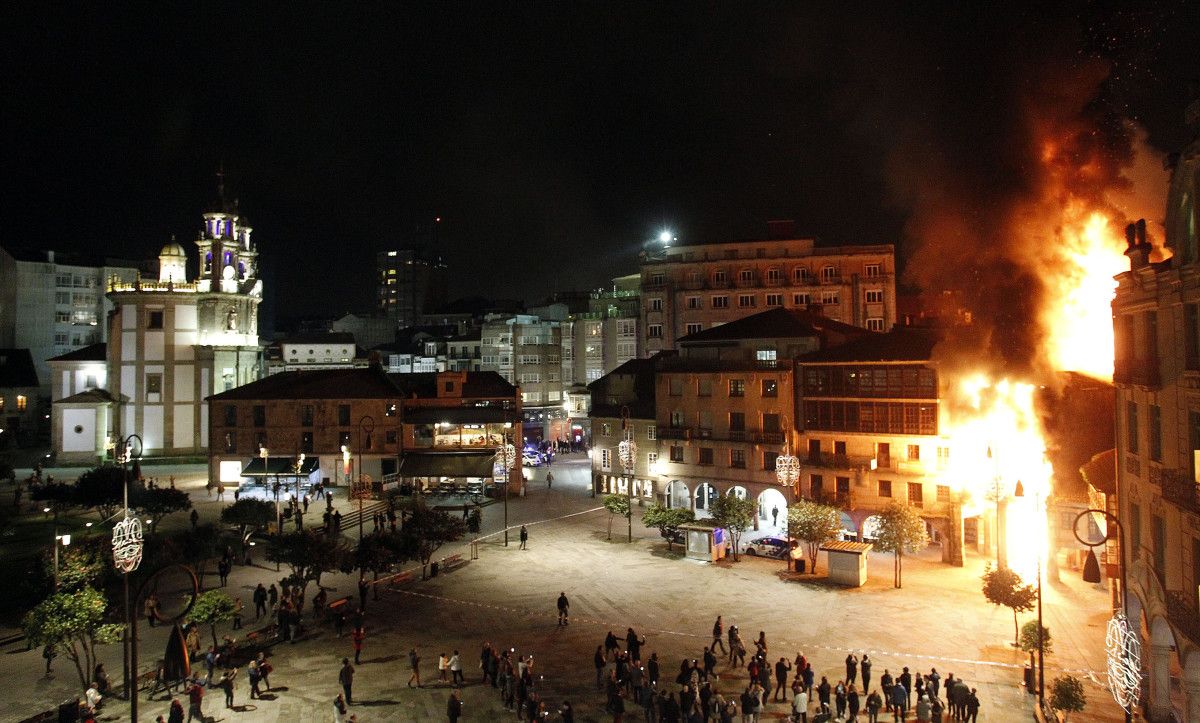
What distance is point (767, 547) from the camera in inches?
1566

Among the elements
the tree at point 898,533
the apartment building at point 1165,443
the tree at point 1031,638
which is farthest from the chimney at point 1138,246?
the tree at point 898,533

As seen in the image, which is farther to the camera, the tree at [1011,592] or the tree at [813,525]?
the tree at [813,525]

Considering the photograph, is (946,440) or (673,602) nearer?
(673,602)

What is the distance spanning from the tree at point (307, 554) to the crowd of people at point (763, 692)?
12.5 m

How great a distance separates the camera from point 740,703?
2125cm

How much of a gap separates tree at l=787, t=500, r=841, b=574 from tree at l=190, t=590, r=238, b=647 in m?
25.3

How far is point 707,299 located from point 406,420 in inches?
1254

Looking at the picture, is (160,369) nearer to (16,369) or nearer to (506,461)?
(16,369)

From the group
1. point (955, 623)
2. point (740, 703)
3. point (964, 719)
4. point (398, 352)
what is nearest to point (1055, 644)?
point (955, 623)

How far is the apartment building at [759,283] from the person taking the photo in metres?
66.6

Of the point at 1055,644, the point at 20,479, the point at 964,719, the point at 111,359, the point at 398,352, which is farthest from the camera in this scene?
the point at 398,352

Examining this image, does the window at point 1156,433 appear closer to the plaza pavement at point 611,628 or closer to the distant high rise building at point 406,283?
the plaza pavement at point 611,628

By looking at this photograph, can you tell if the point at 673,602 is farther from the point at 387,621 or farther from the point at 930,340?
the point at 930,340

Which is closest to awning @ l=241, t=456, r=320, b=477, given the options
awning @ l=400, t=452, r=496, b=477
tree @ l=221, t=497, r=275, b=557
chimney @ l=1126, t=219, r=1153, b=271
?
awning @ l=400, t=452, r=496, b=477
